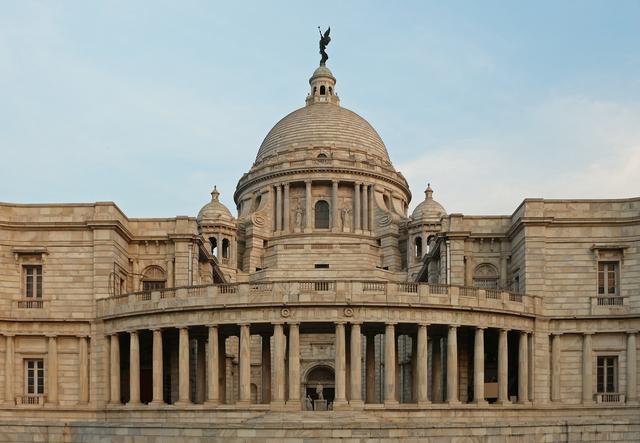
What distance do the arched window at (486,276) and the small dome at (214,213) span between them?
3686cm

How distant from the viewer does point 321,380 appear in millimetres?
75938

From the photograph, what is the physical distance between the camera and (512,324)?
5628cm

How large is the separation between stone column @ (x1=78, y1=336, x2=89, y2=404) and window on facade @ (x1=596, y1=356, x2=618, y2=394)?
30427 mm

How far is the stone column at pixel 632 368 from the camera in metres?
55.2

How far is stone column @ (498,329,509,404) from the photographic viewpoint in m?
55.3

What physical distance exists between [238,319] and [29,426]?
45.1 ft

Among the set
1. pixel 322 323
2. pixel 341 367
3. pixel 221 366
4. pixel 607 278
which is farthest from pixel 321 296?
pixel 607 278

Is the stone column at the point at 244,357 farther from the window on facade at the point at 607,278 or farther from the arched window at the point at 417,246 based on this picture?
the arched window at the point at 417,246

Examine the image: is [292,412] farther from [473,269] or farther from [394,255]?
[394,255]

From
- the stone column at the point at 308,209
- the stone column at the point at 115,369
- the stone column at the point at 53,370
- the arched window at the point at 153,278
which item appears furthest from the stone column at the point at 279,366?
the stone column at the point at 308,209

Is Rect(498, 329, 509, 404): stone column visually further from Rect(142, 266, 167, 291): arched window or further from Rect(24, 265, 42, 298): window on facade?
Rect(24, 265, 42, 298): window on facade

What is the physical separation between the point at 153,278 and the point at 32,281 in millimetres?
8199

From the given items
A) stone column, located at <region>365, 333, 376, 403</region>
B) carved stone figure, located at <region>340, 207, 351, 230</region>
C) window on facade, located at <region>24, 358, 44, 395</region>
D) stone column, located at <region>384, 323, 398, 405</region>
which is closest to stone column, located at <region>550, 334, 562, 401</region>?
stone column, located at <region>384, 323, 398, 405</region>

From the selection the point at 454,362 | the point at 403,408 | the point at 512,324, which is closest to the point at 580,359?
the point at 512,324
